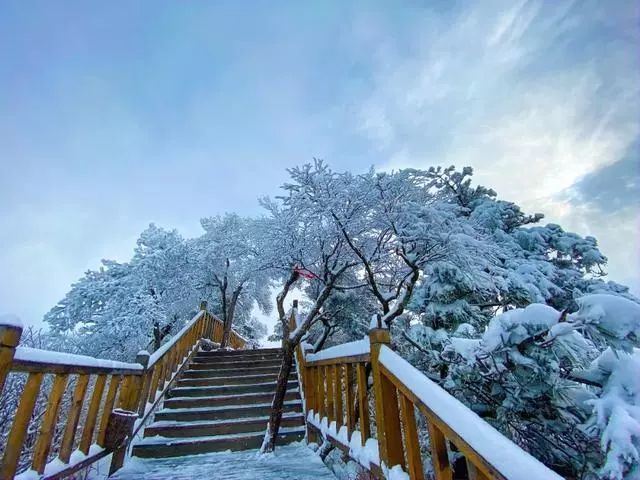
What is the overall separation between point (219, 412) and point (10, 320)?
3.95 m

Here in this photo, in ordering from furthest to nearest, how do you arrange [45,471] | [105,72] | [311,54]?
[311,54] → [105,72] → [45,471]

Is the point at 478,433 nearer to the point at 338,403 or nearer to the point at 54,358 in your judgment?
the point at 338,403

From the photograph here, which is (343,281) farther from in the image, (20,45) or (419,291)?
(20,45)

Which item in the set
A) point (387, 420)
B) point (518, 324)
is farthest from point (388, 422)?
point (518, 324)

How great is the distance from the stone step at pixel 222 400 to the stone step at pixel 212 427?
613 millimetres

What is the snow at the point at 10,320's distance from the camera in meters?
1.57

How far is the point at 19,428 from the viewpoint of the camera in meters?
1.67

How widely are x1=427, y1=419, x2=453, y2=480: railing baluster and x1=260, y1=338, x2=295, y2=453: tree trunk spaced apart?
2.97 meters

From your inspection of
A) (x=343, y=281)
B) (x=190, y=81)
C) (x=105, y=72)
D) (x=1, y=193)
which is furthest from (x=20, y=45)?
(x=343, y=281)

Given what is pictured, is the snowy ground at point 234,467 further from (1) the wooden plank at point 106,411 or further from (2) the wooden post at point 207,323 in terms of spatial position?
(2) the wooden post at point 207,323

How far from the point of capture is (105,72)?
7488 millimetres

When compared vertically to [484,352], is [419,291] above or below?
above

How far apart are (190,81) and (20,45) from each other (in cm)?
494

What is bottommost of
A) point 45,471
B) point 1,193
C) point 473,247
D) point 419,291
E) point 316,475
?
point 316,475
